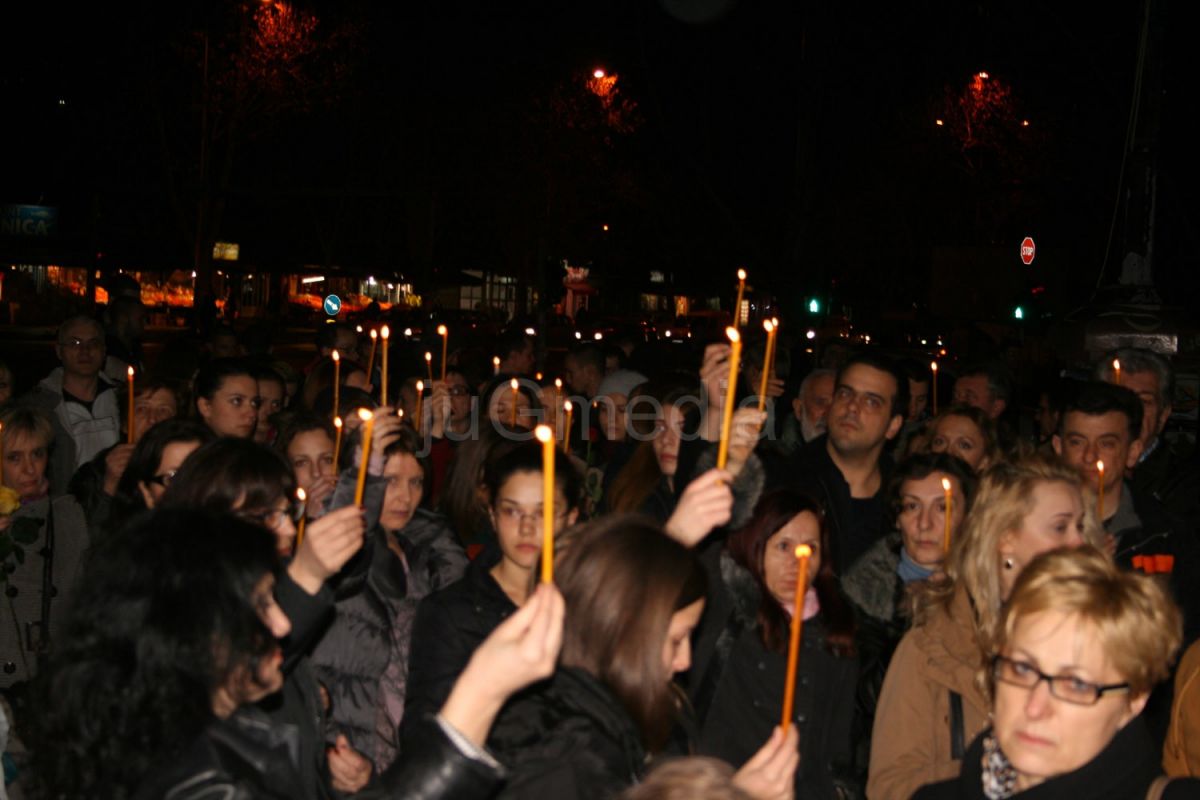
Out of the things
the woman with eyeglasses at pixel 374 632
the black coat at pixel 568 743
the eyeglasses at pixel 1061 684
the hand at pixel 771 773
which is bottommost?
the woman with eyeglasses at pixel 374 632

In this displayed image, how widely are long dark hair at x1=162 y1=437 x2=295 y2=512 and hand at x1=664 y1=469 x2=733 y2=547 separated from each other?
128cm

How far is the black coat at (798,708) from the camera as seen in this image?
4.09 metres

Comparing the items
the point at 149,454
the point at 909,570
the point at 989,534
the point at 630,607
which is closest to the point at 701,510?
the point at 630,607

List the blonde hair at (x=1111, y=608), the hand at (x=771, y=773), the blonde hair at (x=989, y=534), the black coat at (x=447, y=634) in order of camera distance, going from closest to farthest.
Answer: the hand at (x=771, y=773), the blonde hair at (x=1111, y=608), the black coat at (x=447, y=634), the blonde hair at (x=989, y=534)

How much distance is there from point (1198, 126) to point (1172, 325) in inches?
343

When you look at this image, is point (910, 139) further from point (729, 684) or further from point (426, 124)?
point (729, 684)

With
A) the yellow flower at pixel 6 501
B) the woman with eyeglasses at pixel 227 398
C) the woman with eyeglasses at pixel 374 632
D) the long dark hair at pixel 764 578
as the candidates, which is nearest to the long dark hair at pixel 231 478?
the woman with eyeglasses at pixel 374 632

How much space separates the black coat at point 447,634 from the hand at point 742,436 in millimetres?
883

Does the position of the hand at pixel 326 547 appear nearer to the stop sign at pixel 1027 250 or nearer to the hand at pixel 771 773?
the hand at pixel 771 773

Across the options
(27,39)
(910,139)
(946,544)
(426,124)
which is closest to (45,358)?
(27,39)

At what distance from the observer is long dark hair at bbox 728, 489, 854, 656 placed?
14.0ft

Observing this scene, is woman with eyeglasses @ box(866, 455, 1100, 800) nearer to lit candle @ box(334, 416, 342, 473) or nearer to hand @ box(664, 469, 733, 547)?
hand @ box(664, 469, 733, 547)

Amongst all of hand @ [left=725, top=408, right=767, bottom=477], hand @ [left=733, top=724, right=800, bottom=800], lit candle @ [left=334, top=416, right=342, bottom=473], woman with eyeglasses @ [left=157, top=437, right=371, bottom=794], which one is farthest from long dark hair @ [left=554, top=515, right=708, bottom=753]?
lit candle @ [left=334, top=416, right=342, bottom=473]

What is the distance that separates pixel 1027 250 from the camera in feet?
73.8
